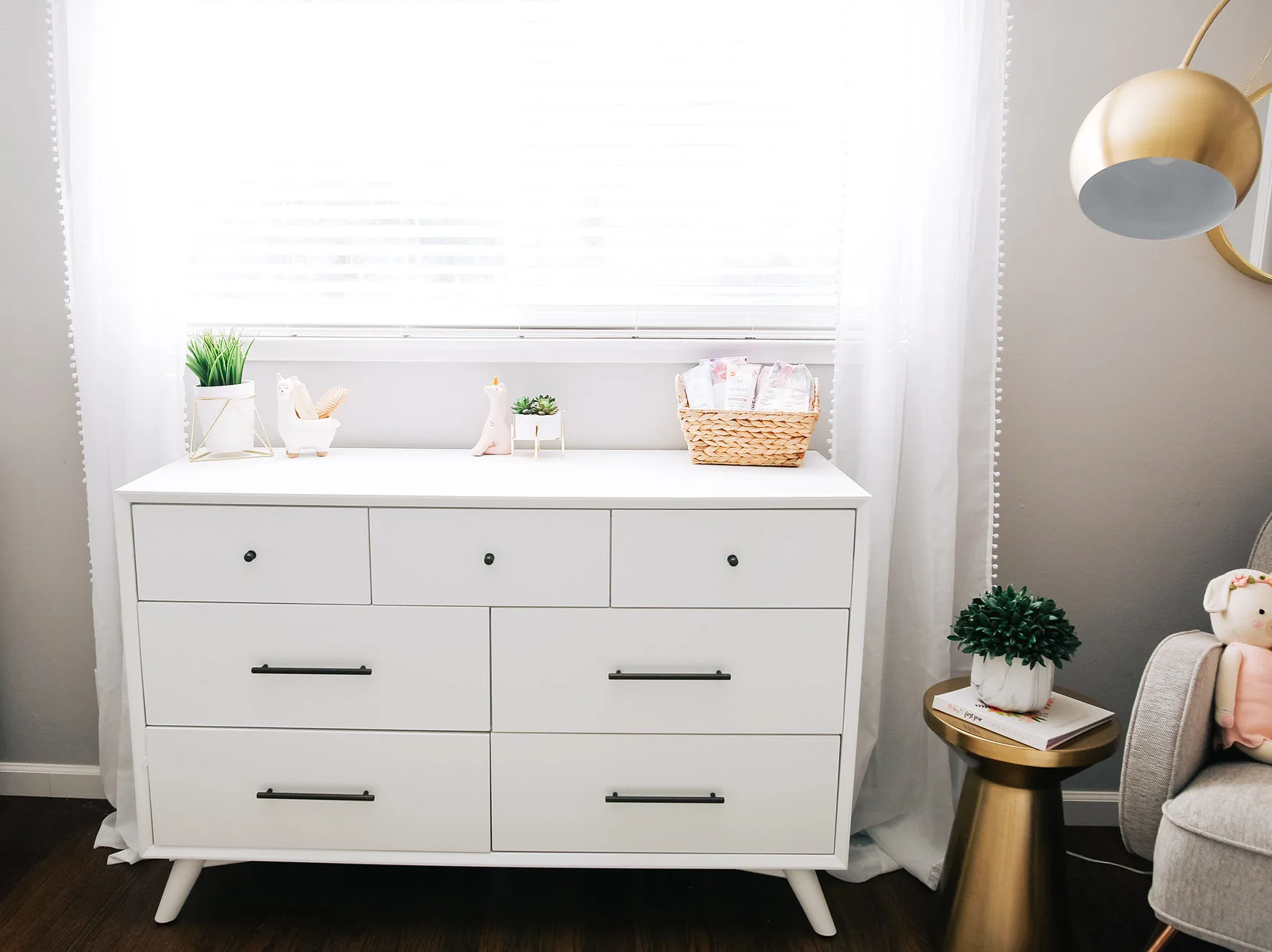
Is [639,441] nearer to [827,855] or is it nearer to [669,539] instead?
[669,539]

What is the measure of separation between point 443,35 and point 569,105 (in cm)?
30

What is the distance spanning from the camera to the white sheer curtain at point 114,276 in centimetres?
166

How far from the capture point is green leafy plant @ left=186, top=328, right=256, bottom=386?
1688mm

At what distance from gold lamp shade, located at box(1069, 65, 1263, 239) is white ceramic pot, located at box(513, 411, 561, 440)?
1.02 metres

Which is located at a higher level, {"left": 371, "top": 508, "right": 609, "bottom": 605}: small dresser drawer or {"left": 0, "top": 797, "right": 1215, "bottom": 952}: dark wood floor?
{"left": 371, "top": 508, "right": 609, "bottom": 605}: small dresser drawer

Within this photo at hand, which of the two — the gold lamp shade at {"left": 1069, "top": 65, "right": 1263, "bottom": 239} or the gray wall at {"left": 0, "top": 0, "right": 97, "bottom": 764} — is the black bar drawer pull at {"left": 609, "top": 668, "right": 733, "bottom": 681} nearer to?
the gold lamp shade at {"left": 1069, "top": 65, "right": 1263, "bottom": 239}

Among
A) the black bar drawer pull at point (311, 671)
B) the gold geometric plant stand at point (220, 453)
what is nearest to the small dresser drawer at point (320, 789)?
the black bar drawer pull at point (311, 671)

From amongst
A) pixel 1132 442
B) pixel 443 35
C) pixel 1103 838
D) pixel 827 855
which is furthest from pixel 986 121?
pixel 1103 838

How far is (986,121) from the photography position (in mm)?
1675

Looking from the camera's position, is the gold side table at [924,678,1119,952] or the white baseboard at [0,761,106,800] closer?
the gold side table at [924,678,1119,952]

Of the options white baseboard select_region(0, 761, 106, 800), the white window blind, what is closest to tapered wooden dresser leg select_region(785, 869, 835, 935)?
the white window blind

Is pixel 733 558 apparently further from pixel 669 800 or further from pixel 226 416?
pixel 226 416

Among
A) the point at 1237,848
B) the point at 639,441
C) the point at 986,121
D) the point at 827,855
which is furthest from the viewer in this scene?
the point at 639,441

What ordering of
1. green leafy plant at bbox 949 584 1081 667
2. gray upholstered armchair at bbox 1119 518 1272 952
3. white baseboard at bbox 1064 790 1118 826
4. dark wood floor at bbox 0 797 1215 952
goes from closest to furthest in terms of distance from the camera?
1. gray upholstered armchair at bbox 1119 518 1272 952
2. green leafy plant at bbox 949 584 1081 667
3. dark wood floor at bbox 0 797 1215 952
4. white baseboard at bbox 1064 790 1118 826
